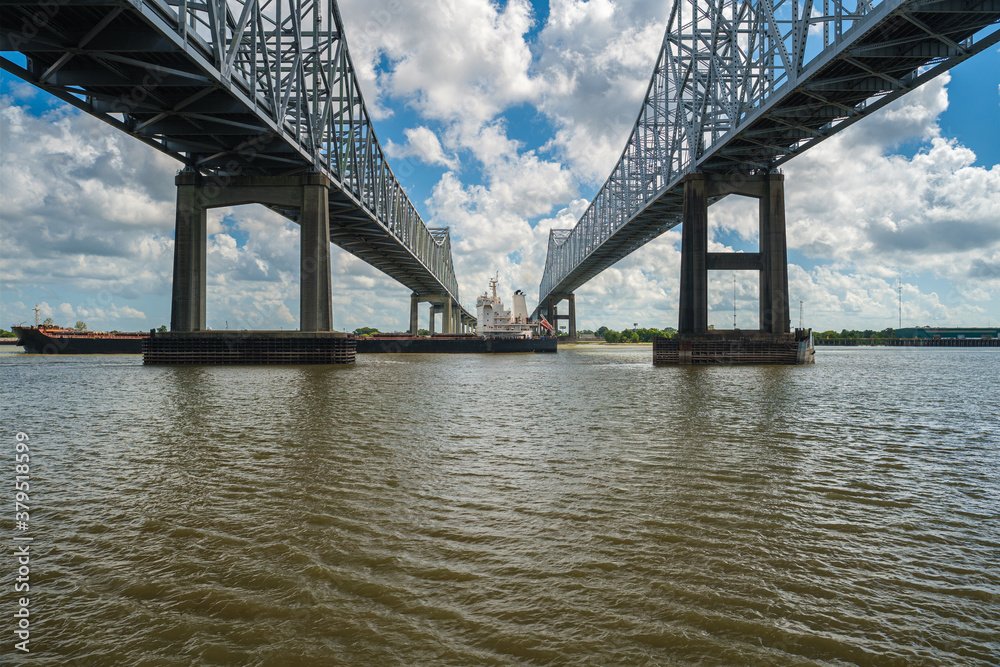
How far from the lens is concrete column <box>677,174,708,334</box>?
41.5 meters

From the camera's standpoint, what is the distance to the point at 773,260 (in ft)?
135

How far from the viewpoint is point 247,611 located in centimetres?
390

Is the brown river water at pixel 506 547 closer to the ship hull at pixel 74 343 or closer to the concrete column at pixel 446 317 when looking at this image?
the ship hull at pixel 74 343

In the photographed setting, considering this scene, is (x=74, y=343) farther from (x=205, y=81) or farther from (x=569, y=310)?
(x=569, y=310)

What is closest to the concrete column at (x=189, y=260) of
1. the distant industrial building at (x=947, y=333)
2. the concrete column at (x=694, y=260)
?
the concrete column at (x=694, y=260)

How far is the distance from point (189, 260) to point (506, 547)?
40242mm

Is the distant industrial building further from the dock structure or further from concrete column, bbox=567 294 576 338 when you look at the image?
the dock structure

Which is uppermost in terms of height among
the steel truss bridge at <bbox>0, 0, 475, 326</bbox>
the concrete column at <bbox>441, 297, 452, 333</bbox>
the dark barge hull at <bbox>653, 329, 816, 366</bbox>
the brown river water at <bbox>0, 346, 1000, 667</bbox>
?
the steel truss bridge at <bbox>0, 0, 475, 326</bbox>

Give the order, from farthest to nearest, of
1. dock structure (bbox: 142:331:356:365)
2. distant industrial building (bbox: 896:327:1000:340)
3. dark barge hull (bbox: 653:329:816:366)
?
distant industrial building (bbox: 896:327:1000:340), dark barge hull (bbox: 653:329:816:366), dock structure (bbox: 142:331:356:365)

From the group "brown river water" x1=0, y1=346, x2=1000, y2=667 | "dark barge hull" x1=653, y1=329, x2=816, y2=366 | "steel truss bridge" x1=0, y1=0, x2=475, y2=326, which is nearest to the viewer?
"brown river water" x1=0, y1=346, x2=1000, y2=667

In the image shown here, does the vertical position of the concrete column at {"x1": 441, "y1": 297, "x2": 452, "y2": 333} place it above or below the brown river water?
above

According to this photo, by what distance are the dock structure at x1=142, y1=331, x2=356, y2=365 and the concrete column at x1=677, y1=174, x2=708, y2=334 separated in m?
26.0

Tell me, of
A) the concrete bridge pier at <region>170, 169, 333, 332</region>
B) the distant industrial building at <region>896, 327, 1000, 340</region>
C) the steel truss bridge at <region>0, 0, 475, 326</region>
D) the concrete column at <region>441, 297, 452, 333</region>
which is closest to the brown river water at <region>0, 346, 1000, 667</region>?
the steel truss bridge at <region>0, 0, 475, 326</region>

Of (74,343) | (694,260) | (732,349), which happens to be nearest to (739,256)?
(694,260)
